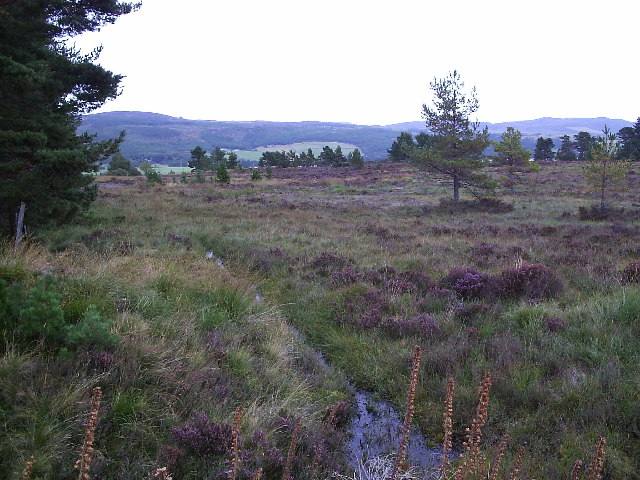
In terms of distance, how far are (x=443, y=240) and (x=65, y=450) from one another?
1155cm

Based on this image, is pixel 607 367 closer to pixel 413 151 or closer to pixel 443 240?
pixel 443 240

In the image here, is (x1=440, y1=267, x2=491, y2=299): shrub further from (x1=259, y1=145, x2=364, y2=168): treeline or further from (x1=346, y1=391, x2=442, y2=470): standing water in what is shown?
(x1=259, y1=145, x2=364, y2=168): treeline

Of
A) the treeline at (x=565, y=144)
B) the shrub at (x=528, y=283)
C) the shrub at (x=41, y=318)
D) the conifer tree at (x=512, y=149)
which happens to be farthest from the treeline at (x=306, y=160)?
the shrub at (x=41, y=318)

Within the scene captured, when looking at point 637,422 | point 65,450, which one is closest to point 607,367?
point 637,422

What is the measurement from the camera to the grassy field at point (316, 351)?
10.6 feet

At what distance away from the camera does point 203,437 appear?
3.21 m

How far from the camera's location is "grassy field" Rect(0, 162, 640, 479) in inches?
127

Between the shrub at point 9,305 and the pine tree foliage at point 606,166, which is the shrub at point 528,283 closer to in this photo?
the shrub at point 9,305

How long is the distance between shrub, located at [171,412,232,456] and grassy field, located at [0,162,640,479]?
0.11ft

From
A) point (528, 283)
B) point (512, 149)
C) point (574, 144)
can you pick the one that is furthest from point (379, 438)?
point (574, 144)

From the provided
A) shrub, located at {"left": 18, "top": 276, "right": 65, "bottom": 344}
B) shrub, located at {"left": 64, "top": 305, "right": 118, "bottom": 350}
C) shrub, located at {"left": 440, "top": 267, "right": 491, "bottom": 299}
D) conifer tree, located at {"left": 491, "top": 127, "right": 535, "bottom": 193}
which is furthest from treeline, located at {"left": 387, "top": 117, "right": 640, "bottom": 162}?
shrub, located at {"left": 18, "top": 276, "right": 65, "bottom": 344}

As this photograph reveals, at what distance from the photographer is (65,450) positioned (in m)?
2.82

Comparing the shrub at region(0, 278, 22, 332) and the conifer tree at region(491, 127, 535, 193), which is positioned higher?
the conifer tree at region(491, 127, 535, 193)

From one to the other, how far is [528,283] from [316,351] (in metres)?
4.13
